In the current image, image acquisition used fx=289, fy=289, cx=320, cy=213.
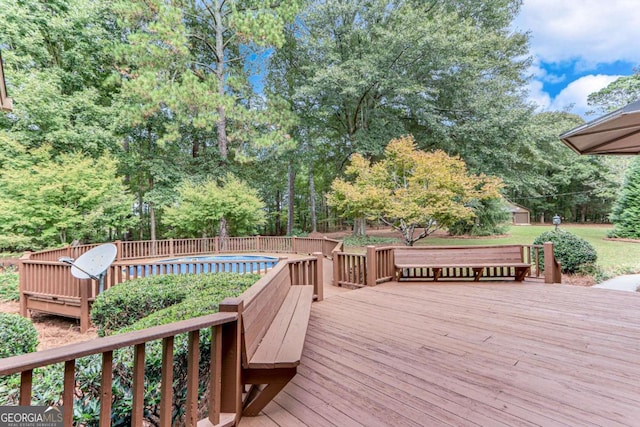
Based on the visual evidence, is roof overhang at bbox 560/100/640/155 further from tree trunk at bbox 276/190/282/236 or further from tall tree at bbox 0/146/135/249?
tree trunk at bbox 276/190/282/236

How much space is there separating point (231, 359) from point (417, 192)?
24.5 feet

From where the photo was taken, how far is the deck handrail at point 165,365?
1.02 metres

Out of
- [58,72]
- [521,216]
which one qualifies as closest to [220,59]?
[58,72]

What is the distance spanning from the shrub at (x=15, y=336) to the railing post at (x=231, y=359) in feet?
8.47

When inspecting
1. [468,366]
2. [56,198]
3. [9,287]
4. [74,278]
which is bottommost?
[9,287]

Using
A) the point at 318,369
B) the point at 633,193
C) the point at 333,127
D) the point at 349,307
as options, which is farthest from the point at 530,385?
the point at 633,193

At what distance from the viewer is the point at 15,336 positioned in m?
2.93

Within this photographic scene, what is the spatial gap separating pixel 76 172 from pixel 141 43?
5.89m

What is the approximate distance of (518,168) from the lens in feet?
46.3

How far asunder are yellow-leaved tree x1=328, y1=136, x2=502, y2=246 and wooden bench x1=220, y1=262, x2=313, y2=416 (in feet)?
20.4

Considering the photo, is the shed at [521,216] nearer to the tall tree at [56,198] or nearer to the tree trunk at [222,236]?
the tree trunk at [222,236]

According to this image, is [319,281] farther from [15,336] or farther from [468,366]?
[15,336]

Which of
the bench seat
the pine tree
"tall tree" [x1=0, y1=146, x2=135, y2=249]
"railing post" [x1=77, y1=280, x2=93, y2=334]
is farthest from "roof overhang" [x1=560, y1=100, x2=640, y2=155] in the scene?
the pine tree

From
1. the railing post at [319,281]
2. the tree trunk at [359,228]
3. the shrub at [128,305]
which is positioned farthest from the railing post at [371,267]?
the tree trunk at [359,228]
